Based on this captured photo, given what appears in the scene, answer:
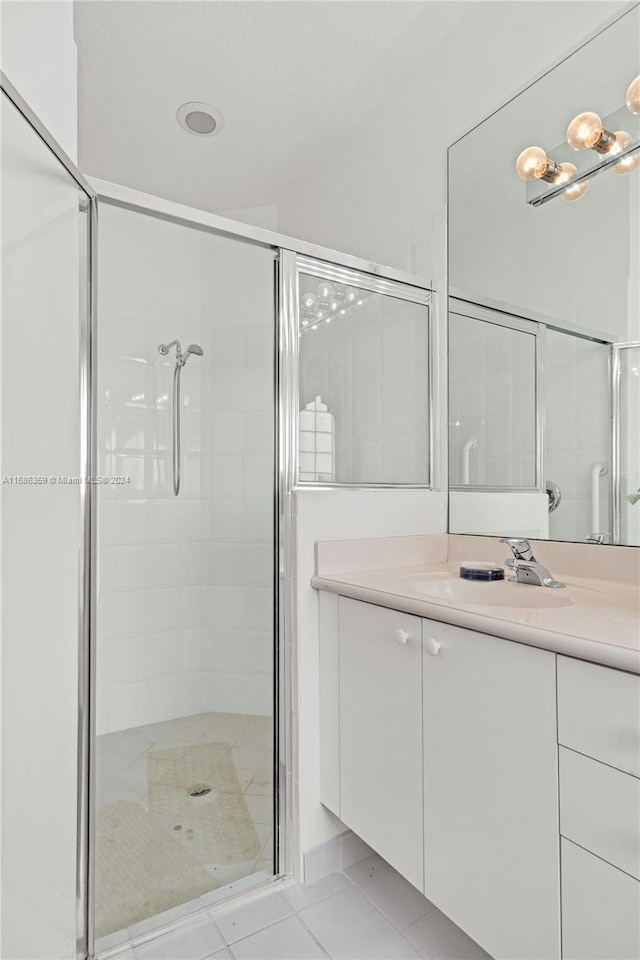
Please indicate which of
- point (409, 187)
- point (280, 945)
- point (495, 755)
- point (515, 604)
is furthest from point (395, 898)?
point (409, 187)

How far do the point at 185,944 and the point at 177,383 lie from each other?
5.08 ft

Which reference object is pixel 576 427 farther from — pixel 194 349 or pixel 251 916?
pixel 251 916

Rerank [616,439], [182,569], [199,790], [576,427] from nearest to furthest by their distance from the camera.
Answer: [616,439]
[576,427]
[199,790]
[182,569]

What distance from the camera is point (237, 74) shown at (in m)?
1.99

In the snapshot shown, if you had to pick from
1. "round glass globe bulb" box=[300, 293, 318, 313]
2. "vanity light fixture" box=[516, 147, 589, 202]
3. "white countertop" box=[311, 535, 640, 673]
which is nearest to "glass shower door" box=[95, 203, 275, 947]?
"round glass globe bulb" box=[300, 293, 318, 313]

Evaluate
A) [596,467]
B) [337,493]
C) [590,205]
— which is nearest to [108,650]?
[337,493]

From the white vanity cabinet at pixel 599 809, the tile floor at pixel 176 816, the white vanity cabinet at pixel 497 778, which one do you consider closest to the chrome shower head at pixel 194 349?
the white vanity cabinet at pixel 497 778

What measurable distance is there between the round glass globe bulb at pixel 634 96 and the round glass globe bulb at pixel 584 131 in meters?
0.08

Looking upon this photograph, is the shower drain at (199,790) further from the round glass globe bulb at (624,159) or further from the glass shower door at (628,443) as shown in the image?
the round glass globe bulb at (624,159)

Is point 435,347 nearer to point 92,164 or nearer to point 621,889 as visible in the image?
point 621,889

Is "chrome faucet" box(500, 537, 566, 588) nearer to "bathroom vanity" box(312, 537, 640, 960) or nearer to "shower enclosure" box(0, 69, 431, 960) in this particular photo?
"bathroom vanity" box(312, 537, 640, 960)

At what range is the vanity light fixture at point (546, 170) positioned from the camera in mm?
1442

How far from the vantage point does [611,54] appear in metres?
1.36

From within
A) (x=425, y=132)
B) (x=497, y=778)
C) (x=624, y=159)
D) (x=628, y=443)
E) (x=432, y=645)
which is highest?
(x=425, y=132)
